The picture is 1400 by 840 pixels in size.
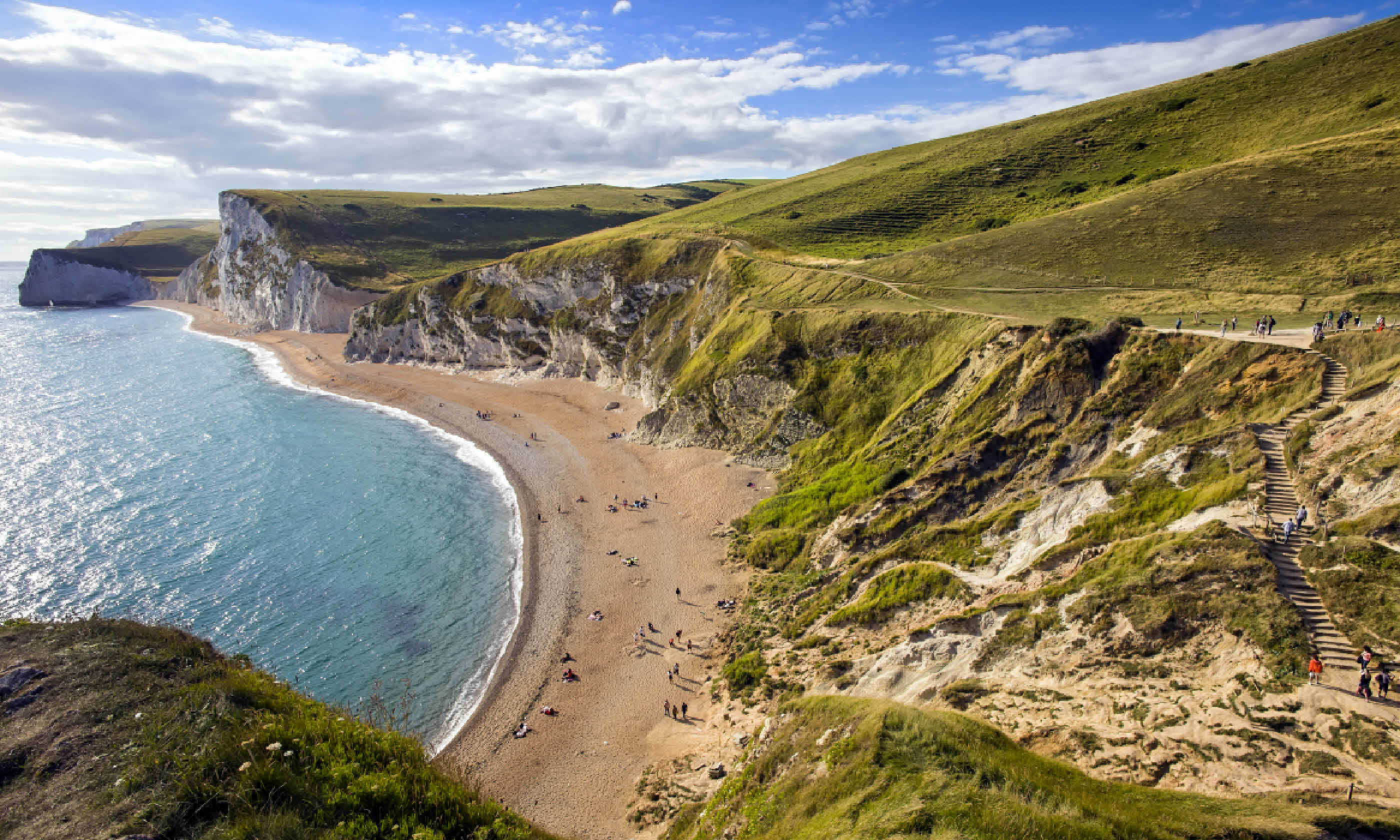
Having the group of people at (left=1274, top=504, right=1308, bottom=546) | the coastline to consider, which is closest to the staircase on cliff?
the group of people at (left=1274, top=504, right=1308, bottom=546)

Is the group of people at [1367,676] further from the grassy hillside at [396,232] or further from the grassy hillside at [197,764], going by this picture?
the grassy hillside at [396,232]

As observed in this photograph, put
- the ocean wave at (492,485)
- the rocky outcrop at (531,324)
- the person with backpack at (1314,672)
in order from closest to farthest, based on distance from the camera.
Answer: the person with backpack at (1314,672) → the ocean wave at (492,485) → the rocky outcrop at (531,324)

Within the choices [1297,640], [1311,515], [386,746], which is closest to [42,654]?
[386,746]

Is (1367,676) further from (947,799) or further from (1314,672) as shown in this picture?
(947,799)

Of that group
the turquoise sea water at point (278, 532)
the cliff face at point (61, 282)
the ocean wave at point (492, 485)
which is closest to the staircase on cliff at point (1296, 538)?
the ocean wave at point (492, 485)

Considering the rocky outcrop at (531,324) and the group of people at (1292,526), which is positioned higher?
the rocky outcrop at (531,324)

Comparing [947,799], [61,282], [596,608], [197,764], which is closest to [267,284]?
[61,282]

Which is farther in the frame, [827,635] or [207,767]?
[827,635]

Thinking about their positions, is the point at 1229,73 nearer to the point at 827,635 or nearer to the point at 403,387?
the point at 827,635
